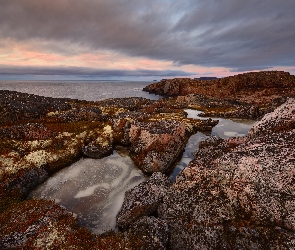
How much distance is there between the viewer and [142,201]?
14242 mm

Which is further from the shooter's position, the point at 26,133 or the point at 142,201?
the point at 26,133

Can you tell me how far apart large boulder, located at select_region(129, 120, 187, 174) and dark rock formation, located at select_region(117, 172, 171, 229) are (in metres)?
5.21

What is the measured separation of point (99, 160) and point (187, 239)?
15.7m

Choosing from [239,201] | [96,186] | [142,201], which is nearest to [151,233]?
[142,201]

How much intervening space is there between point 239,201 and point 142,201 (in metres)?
6.52

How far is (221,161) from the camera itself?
1357 centimetres

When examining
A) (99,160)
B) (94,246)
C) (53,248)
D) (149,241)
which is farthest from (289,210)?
(99,160)

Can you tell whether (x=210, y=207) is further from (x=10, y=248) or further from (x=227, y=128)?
(x=227, y=128)

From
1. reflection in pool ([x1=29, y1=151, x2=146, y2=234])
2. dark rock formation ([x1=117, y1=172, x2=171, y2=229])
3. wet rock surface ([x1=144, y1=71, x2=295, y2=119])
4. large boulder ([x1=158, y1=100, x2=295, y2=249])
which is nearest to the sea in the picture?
reflection in pool ([x1=29, y1=151, x2=146, y2=234])

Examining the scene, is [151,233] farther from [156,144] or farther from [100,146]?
[100,146]

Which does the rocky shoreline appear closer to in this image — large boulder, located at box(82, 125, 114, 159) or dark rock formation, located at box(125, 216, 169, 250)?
dark rock formation, located at box(125, 216, 169, 250)

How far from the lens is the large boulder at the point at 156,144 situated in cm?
2194

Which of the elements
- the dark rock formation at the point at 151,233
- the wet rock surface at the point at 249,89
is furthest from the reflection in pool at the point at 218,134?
the wet rock surface at the point at 249,89

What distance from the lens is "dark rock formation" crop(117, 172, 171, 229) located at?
44.1ft
